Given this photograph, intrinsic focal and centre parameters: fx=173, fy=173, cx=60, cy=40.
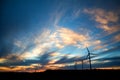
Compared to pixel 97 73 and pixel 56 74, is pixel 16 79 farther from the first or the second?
pixel 97 73

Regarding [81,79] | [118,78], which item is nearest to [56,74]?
[81,79]

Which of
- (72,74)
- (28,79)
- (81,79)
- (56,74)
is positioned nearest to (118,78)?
(81,79)

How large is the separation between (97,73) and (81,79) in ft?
22.2

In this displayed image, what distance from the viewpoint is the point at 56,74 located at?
253ft

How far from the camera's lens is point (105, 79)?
6059cm

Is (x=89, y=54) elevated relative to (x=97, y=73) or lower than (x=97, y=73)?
elevated

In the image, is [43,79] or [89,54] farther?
[89,54]

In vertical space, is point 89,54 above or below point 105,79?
above

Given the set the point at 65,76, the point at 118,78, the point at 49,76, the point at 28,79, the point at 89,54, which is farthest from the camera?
the point at 89,54

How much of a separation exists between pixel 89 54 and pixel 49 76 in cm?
2664

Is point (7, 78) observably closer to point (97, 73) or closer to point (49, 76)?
point (49, 76)

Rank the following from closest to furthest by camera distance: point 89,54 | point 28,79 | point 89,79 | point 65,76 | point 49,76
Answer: point 89,79 < point 65,76 < point 49,76 < point 28,79 < point 89,54

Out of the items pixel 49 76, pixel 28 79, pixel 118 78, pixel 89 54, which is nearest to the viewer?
pixel 118 78

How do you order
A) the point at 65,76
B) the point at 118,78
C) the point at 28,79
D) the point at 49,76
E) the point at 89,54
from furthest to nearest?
the point at 89,54, the point at 28,79, the point at 49,76, the point at 65,76, the point at 118,78
